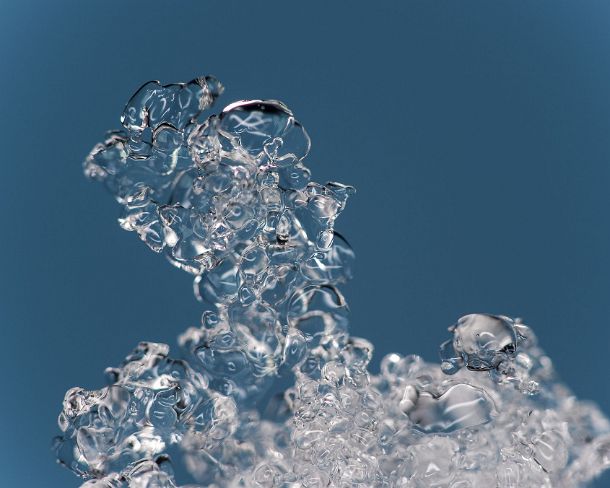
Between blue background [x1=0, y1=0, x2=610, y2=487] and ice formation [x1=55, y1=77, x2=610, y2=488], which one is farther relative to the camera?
blue background [x1=0, y1=0, x2=610, y2=487]

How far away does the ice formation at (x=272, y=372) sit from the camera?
71.9 inches

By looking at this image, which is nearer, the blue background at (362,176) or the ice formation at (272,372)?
the ice formation at (272,372)

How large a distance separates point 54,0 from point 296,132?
0.92 metres

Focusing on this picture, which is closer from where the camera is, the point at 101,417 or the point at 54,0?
the point at 101,417

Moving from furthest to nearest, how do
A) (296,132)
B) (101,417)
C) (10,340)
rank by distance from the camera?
(10,340) → (101,417) → (296,132)

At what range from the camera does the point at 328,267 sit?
198 centimetres

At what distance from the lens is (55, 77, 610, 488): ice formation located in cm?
183

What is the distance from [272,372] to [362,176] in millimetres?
604

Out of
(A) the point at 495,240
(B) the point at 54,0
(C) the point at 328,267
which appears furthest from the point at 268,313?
(B) the point at 54,0

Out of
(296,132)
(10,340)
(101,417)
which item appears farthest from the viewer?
(10,340)

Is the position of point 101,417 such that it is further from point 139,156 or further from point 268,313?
point 139,156

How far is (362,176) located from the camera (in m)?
1.97

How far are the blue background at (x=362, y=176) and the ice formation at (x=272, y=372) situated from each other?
84 mm

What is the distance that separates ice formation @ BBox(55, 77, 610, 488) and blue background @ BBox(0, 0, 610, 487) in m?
A: 0.08
